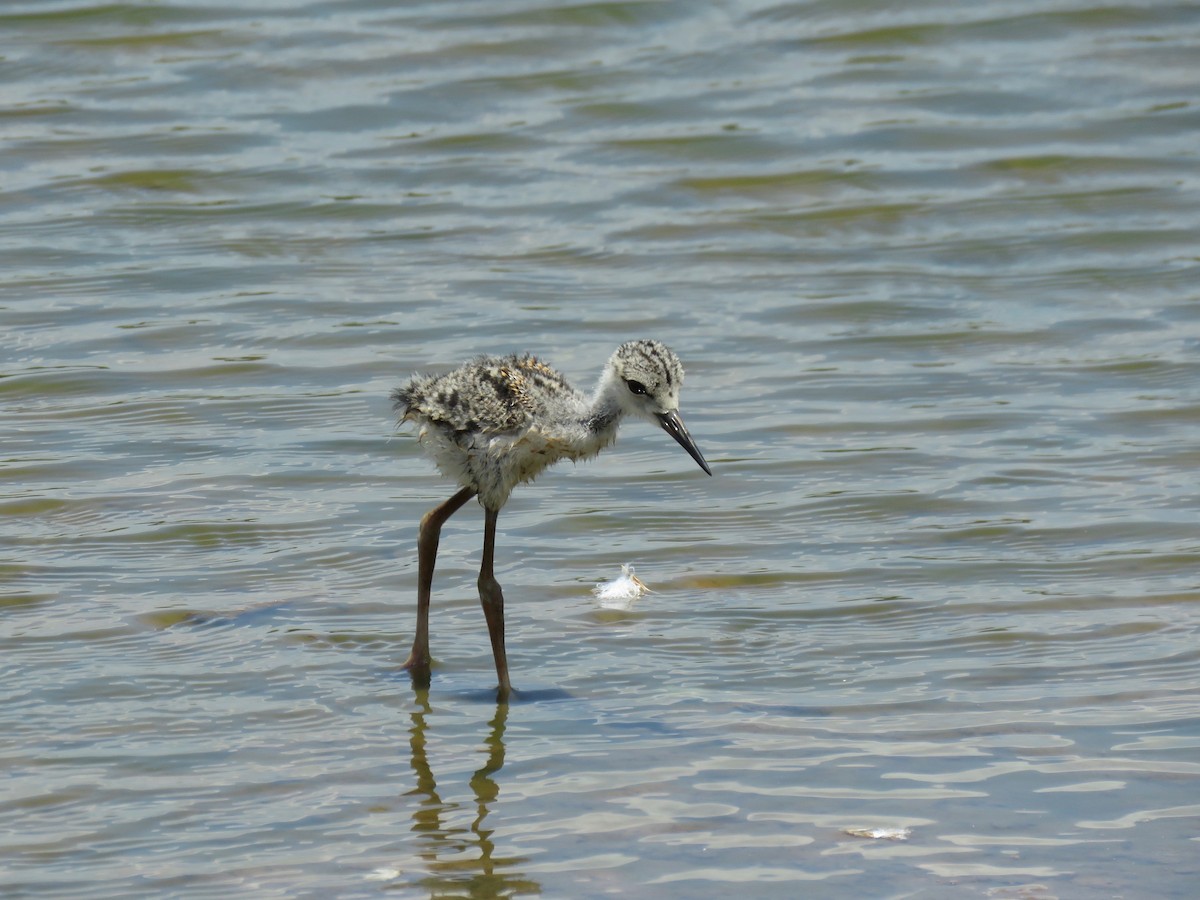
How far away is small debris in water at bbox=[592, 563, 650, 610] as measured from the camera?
22.2 feet

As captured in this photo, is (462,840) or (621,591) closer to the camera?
(462,840)

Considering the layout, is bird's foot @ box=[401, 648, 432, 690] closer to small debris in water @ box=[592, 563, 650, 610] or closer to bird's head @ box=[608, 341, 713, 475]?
small debris in water @ box=[592, 563, 650, 610]

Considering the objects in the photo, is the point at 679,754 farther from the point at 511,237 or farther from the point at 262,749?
the point at 511,237

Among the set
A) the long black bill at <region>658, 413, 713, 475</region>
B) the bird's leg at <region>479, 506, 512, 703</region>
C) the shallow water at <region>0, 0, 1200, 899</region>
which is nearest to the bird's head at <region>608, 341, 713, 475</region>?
the long black bill at <region>658, 413, 713, 475</region>

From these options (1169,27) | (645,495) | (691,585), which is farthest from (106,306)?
(1169,27)

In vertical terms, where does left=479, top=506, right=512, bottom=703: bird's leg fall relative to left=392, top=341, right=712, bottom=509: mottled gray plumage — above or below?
below

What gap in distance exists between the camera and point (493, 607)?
6105mm

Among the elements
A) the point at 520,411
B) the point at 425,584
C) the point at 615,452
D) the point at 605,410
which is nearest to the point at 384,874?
the point at 425,584

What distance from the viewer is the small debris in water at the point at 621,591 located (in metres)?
6.77

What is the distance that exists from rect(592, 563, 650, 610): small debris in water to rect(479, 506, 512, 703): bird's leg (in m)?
0.65

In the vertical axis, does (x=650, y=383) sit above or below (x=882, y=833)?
above

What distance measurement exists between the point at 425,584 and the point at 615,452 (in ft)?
8.08

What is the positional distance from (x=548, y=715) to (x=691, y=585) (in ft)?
4.38

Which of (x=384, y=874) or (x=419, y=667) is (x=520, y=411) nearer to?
(x=419, y=667)
